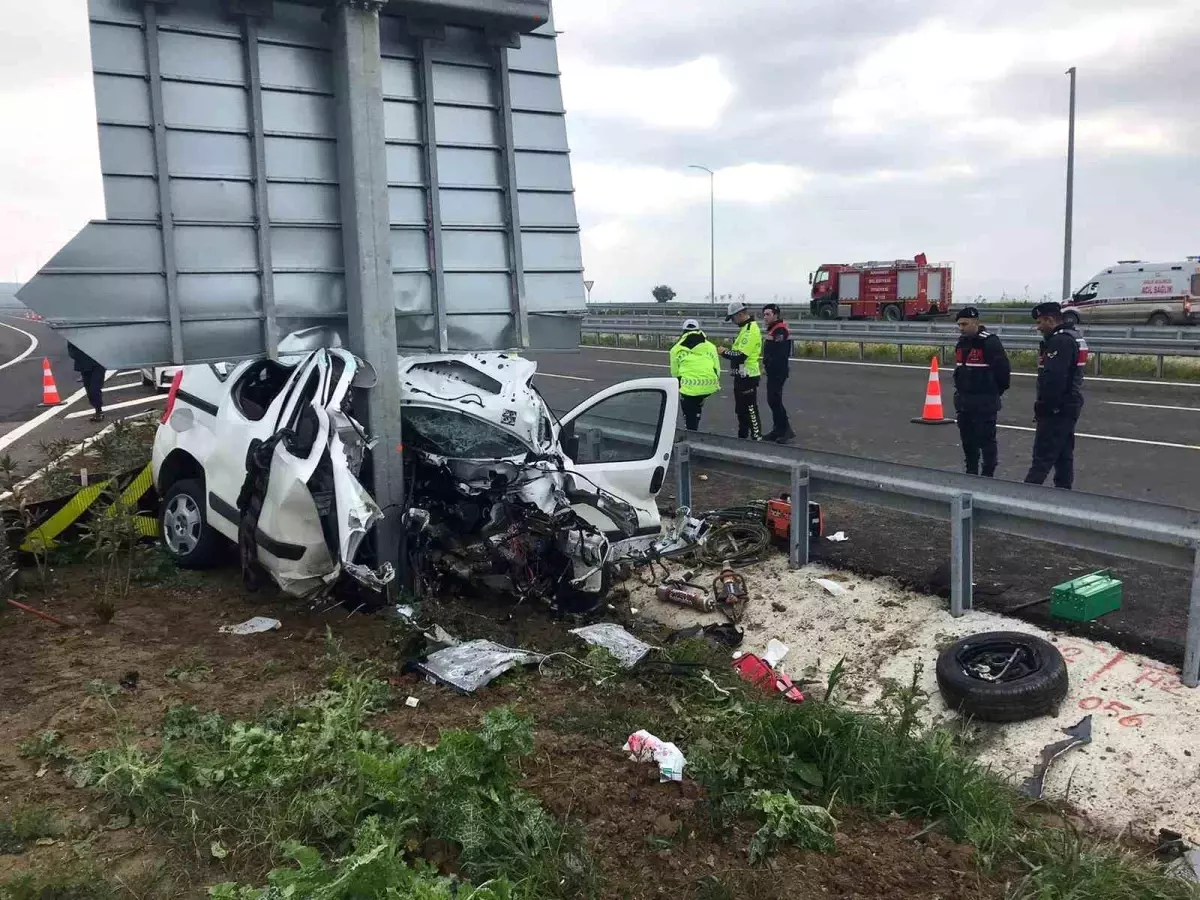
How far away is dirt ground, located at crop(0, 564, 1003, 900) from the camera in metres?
3.21

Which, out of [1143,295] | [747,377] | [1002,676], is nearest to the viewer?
[1002,676]

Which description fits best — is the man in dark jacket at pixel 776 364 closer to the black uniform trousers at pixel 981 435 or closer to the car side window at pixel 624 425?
the black uniform trousers at pixel 981 435

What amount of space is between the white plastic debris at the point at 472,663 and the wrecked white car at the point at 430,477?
1.90 ft

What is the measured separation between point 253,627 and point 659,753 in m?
2.98

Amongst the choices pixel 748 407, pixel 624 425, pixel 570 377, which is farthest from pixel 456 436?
pixel 570 377

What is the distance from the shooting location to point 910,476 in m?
6.35

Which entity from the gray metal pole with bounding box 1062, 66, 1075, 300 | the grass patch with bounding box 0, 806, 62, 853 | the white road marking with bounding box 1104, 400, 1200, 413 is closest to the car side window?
the grass patch with bounding box 0, 806, 62, 853

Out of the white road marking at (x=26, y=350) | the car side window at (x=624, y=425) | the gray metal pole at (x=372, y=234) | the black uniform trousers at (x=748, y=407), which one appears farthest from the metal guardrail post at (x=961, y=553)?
the white road marking at (x=26, y=350)

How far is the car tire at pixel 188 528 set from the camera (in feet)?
22.0

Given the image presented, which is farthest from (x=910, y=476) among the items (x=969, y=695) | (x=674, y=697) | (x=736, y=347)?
(x=736, y=347)

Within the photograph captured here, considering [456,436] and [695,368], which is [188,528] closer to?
[456,436]

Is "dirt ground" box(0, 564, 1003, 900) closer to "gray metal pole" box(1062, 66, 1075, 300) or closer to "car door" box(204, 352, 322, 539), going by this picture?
"car door" box(204, 352, 322, 539)

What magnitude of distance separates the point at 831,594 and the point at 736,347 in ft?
18.2

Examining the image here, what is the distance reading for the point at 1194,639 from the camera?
475 centimetres
